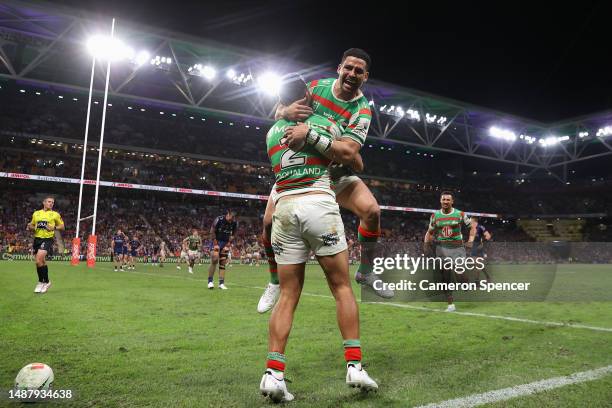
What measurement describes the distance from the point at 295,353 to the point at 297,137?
8.08ft

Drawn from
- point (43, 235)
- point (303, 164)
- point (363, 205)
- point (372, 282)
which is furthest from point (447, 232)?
point (43, 235)

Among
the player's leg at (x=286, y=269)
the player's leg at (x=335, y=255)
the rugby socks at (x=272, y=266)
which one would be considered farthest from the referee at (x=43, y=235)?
the player's leg at (x=335, y=255)

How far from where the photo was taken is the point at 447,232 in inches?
361

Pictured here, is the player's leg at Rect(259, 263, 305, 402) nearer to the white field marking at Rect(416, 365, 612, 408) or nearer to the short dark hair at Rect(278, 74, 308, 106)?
the white field marking at Rect(416, 365, 612, 408)

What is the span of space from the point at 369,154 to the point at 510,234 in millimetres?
21813

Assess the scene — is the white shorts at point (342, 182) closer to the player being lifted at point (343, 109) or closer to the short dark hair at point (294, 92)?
the player being lifted at point (343, 109)

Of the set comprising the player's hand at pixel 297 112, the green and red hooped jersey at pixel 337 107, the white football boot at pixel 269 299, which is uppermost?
the green and red hooped jersey at pixel 337 107

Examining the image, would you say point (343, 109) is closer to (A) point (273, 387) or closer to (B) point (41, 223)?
(A) point (273, 387)

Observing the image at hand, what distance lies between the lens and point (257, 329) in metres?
5.86

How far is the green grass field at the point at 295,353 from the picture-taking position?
3100 mm

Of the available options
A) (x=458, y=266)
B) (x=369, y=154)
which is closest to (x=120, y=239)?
(x=458, y=266)

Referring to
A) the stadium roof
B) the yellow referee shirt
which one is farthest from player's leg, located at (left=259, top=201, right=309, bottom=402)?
the stadium roof

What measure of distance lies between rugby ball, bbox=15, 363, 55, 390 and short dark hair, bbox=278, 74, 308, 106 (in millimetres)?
2518

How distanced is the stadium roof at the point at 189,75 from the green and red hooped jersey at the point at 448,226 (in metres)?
25.3
